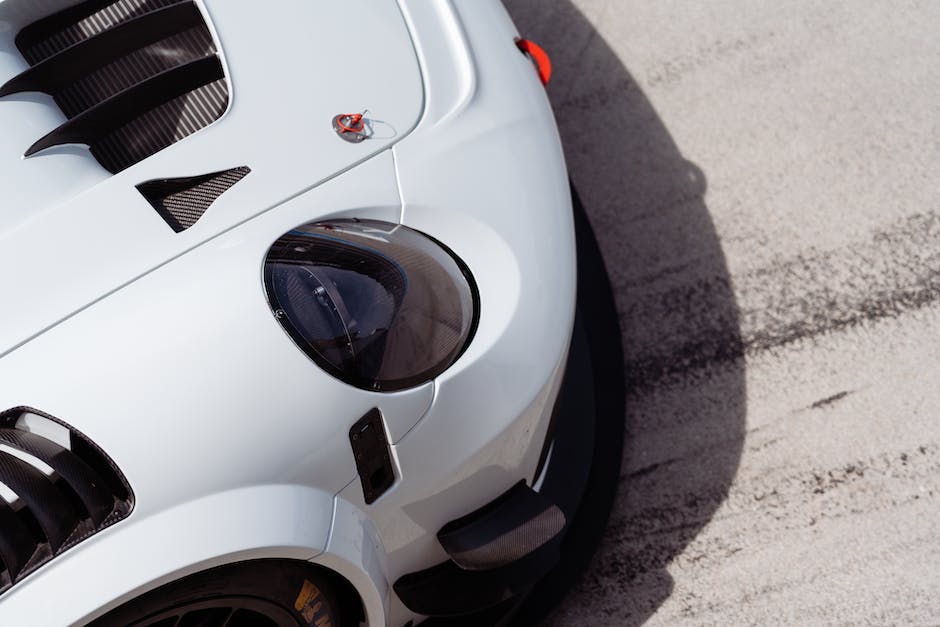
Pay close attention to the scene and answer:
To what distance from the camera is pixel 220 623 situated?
1.53 m

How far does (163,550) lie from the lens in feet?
4.42

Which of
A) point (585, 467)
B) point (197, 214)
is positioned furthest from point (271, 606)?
point (585, 467)

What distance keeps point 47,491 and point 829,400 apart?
79.8 inches

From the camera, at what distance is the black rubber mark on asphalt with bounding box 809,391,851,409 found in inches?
96.0

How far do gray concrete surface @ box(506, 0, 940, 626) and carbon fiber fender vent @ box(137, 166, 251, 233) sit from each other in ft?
4.52

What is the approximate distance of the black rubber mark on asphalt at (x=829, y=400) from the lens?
96.0 inches

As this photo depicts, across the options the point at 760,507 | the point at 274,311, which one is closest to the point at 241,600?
the point at 274,311

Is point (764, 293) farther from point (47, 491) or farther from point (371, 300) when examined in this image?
point (47, 491)

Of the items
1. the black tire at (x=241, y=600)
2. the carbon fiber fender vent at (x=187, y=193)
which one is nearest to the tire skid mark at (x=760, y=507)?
the black tire at (x=241, y=600)

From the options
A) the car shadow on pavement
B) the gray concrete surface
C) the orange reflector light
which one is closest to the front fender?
the car shadow on pavement

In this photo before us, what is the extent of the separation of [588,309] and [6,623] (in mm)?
1656

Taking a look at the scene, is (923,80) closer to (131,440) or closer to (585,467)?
(585,467)

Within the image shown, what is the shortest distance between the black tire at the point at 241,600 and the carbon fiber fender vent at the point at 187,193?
634 millimetres

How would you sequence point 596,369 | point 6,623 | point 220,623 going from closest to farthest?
point 6,623
point 220,623
point 596,369
